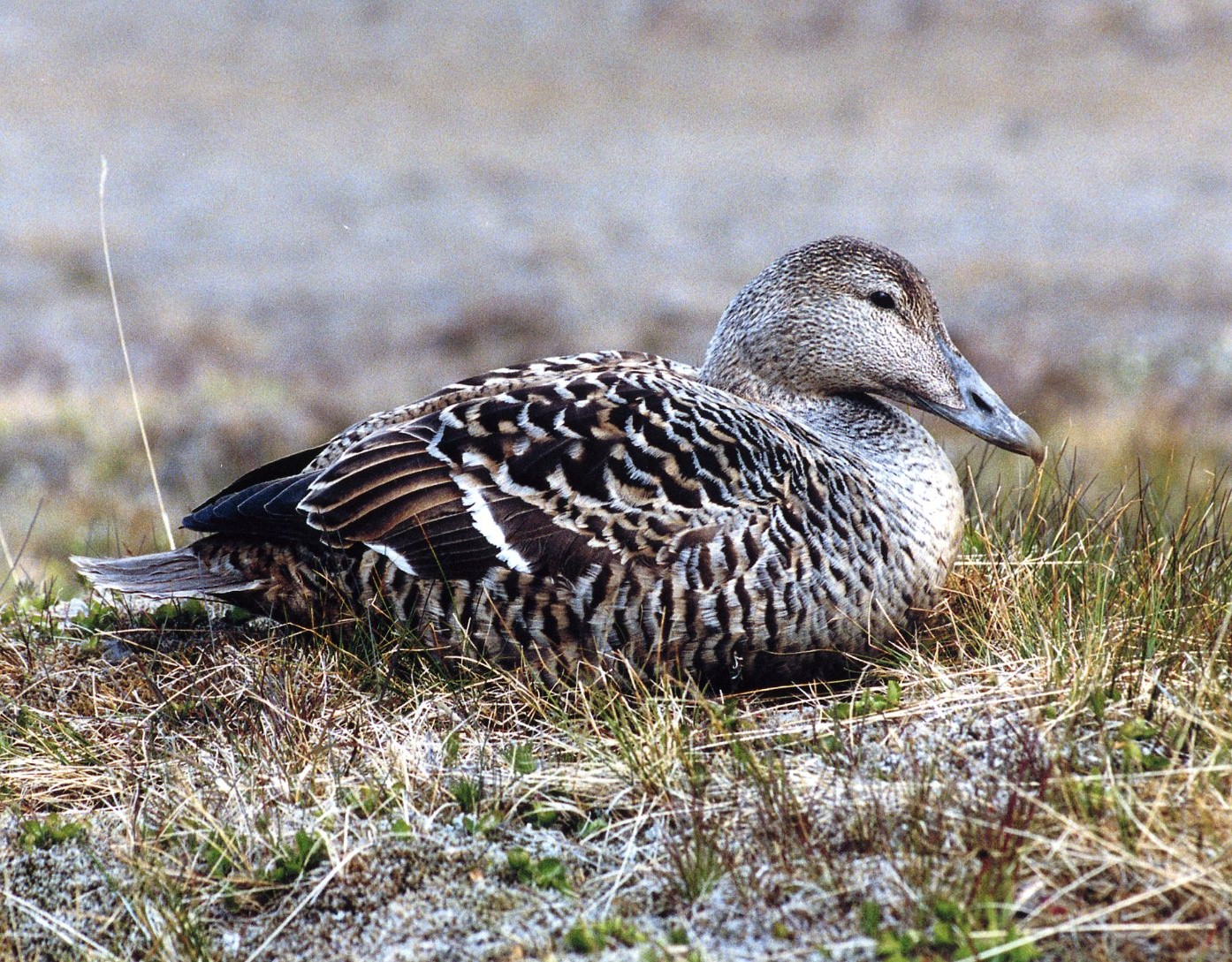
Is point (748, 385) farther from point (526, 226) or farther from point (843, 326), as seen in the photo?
point (526, 226)

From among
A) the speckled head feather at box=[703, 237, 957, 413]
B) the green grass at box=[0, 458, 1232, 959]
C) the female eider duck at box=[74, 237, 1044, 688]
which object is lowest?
the green grass at box=[0, 458, 1232, 959]

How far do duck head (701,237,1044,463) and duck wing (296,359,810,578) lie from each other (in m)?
0.46

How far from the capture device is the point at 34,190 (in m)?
22.0

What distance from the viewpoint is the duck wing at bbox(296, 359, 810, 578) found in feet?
13.0

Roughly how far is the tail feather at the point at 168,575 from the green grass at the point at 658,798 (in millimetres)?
188

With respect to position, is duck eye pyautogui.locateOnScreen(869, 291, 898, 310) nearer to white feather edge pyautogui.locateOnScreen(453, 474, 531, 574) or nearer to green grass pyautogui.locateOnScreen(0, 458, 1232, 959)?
green grass pyautogui.locateOnScreen(0, 458, 1232, 959)

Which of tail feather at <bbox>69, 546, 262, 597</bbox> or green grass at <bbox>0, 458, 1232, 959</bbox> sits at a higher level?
tail feather at <bbox>69, 546, 262, 597</bbox>

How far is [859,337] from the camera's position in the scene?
452cm

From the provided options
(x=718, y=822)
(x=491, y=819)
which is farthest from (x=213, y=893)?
(x=718, y=822)

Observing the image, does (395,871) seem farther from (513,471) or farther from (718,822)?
(513,471)

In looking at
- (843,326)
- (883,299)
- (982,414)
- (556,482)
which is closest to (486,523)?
(556,482)

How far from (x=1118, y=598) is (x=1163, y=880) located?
4.13 feet

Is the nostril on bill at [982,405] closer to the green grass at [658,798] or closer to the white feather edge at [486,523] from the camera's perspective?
the green grass at [658,798]

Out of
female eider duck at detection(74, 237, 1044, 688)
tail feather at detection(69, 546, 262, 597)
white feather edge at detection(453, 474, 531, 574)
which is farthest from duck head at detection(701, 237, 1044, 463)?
tail feather at detection(69, 546, 262, 597)
